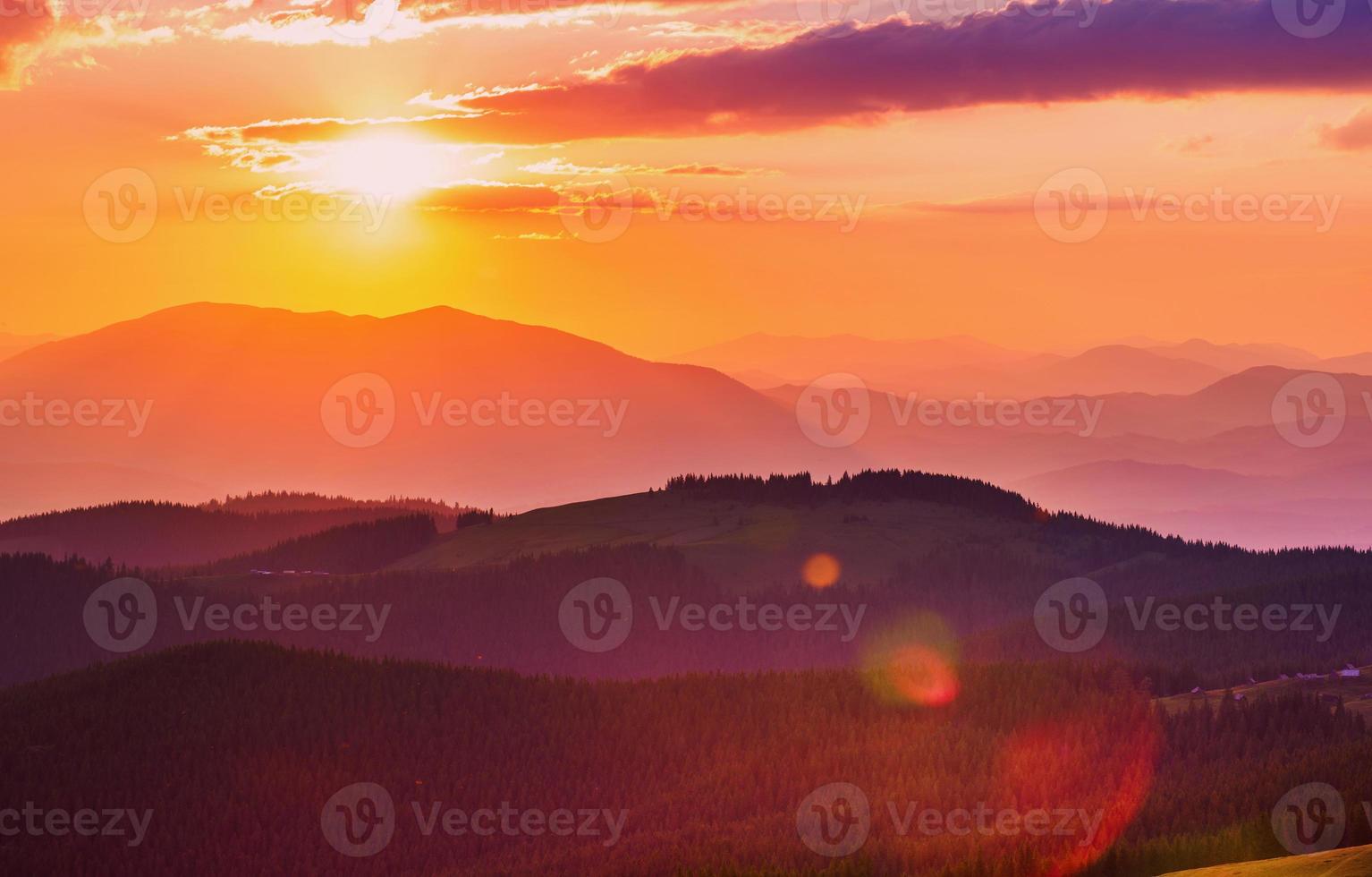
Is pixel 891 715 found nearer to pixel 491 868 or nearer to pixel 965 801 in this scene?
pixel 965 801

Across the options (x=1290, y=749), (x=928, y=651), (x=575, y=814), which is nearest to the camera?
(x=1290, y=749)

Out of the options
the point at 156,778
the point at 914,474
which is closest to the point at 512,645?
the point at 914,474

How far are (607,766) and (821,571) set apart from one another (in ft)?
208

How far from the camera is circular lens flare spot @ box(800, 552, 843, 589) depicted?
125456 millimetres

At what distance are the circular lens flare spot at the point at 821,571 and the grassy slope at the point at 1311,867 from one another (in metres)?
96.7

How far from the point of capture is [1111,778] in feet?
175

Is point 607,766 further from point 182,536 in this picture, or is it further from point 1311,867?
point 182,536

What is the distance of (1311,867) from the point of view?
85.3ft

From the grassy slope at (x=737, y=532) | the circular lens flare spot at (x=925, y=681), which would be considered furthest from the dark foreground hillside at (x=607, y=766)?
the grassy slope at (x=737, y=532)

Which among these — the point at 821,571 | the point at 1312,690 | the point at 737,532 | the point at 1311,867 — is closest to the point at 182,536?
the point at 737,532

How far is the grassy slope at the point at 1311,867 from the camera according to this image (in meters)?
24.6

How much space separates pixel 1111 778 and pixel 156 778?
114 ft

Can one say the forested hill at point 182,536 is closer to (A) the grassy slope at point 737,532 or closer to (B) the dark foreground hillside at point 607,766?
(A) the grassy slope at point 737,532

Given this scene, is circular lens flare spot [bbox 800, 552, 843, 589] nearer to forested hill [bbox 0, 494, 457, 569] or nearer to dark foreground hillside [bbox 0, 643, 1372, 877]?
dark foreground hillside [bbox 0, 643, 1372, 877]
